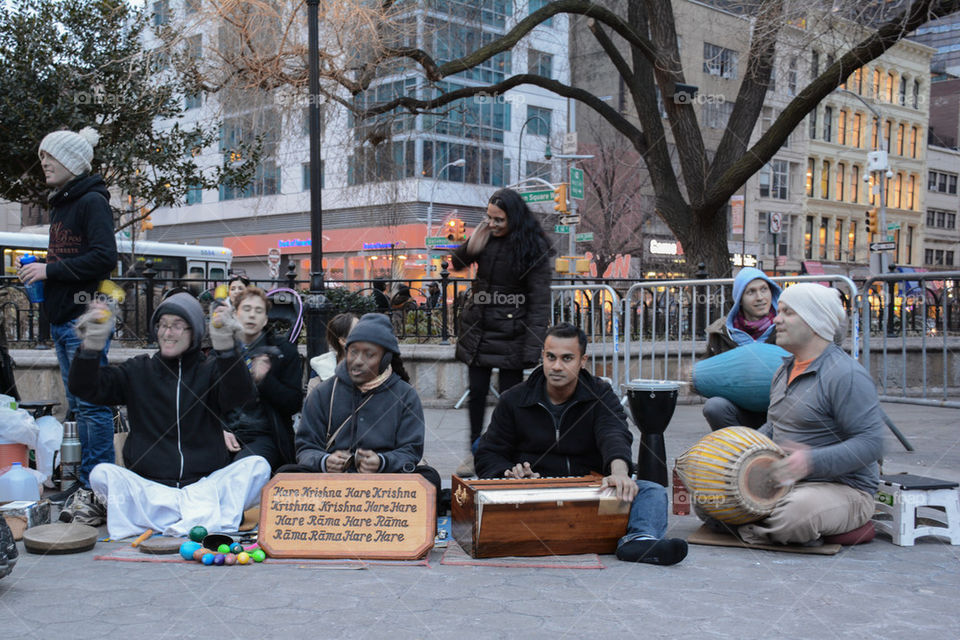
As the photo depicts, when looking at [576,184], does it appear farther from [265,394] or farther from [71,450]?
[71,450]

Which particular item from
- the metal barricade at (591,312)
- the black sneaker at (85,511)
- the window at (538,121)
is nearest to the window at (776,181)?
the window at (538,121)

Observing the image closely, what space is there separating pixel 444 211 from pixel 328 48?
29566 mm

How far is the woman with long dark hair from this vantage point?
5996 millimetres

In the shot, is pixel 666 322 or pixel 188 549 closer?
pixel 188 549

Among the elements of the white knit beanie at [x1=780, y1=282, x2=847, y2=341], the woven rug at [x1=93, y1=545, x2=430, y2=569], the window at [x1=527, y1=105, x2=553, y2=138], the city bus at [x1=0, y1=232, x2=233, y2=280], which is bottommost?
the woven rug at [x1=93, y1=545, x2=430, y2=569]

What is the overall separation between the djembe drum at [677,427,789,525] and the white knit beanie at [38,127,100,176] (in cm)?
428

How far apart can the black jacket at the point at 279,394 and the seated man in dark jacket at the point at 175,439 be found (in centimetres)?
43

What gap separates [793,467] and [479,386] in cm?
234

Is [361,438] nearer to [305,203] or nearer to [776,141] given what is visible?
[776,141]

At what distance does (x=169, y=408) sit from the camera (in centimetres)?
498

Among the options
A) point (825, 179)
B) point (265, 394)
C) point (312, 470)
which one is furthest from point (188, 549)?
point (825, 179)

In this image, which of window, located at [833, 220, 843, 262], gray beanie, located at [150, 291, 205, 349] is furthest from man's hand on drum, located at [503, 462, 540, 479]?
window, located at [833, 220, 843, 262]

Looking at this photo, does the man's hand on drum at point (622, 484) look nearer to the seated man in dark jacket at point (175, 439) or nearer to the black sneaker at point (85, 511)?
the seated man in dark jacket at point (175, 439)

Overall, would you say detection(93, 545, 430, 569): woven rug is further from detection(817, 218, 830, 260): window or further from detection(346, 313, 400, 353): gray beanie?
detection(817, 218, 830, 260): window
